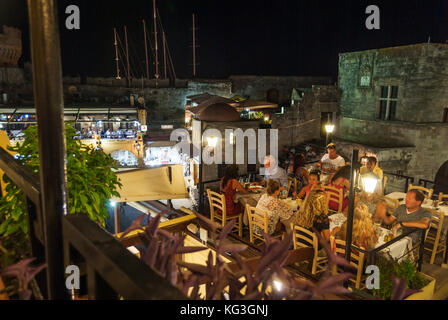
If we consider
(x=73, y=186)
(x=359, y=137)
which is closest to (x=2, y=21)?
(x=359, y=137)

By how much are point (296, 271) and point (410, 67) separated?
15.0 meters

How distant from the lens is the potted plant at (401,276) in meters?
3.40

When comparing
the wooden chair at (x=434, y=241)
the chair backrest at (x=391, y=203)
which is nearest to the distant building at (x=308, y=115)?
the chair backrest at (x=391, y=203)

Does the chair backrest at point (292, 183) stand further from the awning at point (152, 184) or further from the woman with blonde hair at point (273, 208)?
the awning at point (152, 184)

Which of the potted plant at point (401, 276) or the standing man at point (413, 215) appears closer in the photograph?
the potted plant at point (401, 276)

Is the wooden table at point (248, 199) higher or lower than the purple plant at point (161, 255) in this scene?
lower

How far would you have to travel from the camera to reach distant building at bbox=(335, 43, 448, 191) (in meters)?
14.0

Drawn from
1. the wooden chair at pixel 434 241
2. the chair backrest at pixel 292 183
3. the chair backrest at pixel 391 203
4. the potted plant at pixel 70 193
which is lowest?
the wooden chair at pixel 434 241

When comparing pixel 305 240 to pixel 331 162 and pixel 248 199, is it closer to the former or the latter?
pixel 248 199

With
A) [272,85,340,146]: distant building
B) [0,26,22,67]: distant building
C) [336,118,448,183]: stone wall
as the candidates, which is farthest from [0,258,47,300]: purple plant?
[0,26,22,67]: distant building

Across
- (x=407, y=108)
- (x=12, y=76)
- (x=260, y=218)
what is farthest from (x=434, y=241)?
(x=12, y=76)

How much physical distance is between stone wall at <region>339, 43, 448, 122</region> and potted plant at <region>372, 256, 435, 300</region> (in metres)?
12.9

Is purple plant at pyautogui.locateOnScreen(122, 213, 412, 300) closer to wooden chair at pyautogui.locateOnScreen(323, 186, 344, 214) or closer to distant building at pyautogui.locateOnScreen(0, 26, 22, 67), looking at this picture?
wooden chair at pyautogui.locateOnScreen(323, 186, 344, 214)

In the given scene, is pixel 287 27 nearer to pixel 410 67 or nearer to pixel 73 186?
pixel 410 67
